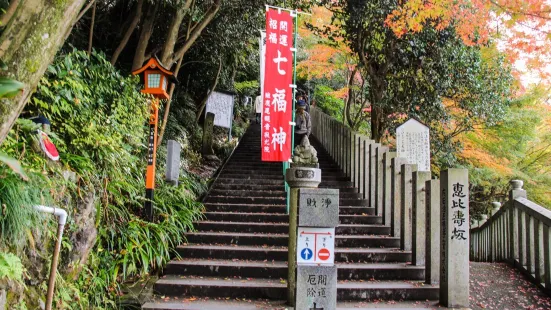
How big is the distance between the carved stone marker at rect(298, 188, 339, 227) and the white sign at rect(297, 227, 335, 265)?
0.09 m

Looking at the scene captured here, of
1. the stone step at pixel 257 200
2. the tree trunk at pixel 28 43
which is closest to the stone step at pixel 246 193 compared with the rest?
the stone step at pixel 257 200

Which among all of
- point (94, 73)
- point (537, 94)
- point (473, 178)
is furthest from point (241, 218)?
point (537, 94)

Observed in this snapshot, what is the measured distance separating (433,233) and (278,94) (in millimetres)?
4056

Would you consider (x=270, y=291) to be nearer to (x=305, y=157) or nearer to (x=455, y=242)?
(x=305, y=157)

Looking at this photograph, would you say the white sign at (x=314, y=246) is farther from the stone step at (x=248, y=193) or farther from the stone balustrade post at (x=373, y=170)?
the stone step at (x=248, y=193)

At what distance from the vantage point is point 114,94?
6.58 meters

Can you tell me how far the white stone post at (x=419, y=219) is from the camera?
636cm

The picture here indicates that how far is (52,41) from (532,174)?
52.1 ft

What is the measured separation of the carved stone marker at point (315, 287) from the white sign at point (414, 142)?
423cm

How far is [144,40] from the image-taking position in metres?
8.32

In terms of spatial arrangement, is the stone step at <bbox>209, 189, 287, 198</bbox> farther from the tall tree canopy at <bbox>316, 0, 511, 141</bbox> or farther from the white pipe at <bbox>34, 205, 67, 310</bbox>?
the white pipe at <bbox>34, 205, 67, 310</bbox>

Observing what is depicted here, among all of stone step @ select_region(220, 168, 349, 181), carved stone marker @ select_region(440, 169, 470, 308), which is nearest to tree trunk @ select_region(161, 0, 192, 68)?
stone step @ select_region(220, 168, 349, 181)

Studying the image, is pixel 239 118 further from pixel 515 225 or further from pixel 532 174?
pixel 515 225

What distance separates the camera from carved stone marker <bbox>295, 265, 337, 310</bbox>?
476 centimetres
